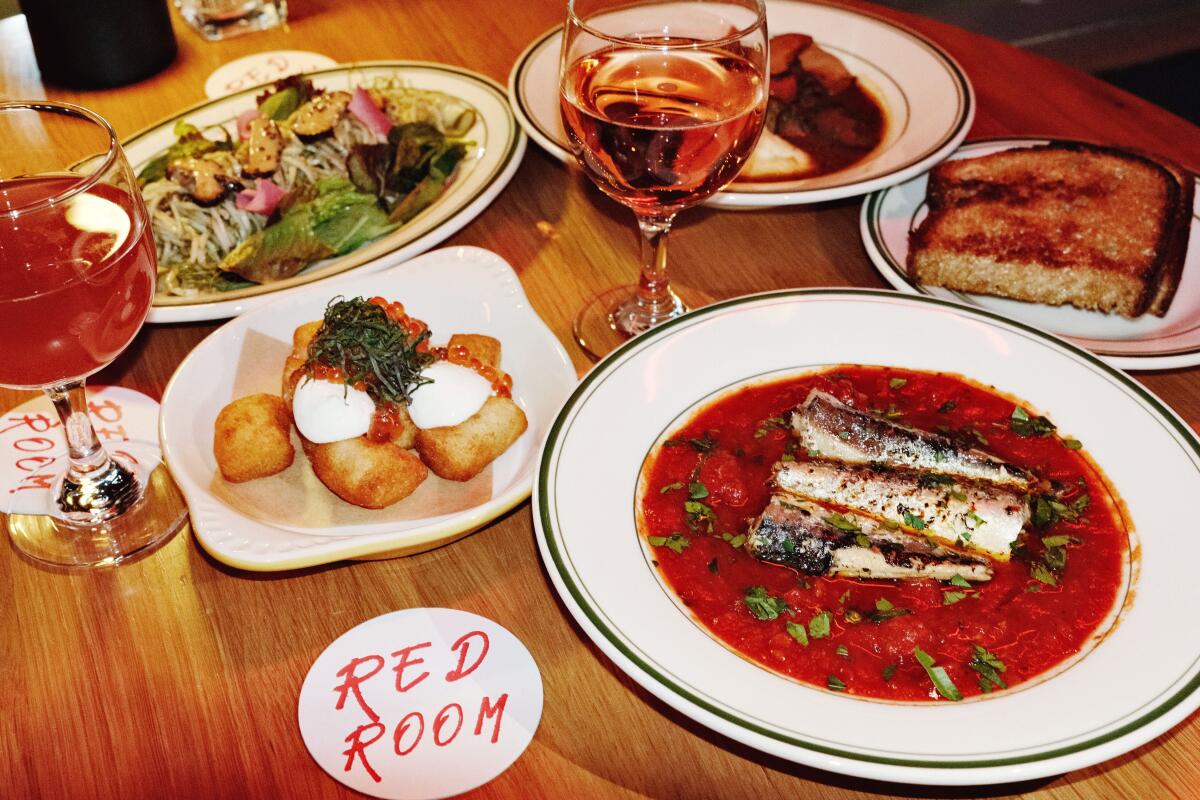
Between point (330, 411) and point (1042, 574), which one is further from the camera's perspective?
point (330, 411)

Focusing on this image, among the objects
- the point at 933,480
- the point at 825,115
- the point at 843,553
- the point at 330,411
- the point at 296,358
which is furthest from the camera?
the point at 825,115

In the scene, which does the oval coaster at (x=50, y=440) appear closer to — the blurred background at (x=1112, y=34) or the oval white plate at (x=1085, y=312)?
the oval white plate at (x=1085, y=312)

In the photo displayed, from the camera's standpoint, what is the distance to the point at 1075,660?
1.58 meters

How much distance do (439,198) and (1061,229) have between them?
1596 millimetres

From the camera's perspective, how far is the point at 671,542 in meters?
1.77

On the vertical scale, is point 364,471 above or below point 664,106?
below

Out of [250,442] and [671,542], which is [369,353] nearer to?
[250,442]

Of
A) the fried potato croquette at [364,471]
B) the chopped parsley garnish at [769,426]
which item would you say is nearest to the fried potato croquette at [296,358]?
the fried potato croquette at [364,471]

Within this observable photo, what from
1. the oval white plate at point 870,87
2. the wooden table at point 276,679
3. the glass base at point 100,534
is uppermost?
the oval white plate at point 870,87

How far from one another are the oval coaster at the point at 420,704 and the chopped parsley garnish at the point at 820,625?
0.46 m

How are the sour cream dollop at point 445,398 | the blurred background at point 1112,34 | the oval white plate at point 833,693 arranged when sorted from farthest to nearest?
the blurred background at point 1112,34 < the sour cream dollop at point 445,398 < the oval white plate at point 833,693

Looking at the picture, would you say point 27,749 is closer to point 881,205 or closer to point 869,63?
point 881,205

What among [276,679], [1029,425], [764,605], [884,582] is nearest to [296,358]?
[276,679]

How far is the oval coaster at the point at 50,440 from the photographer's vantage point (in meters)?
2.06
